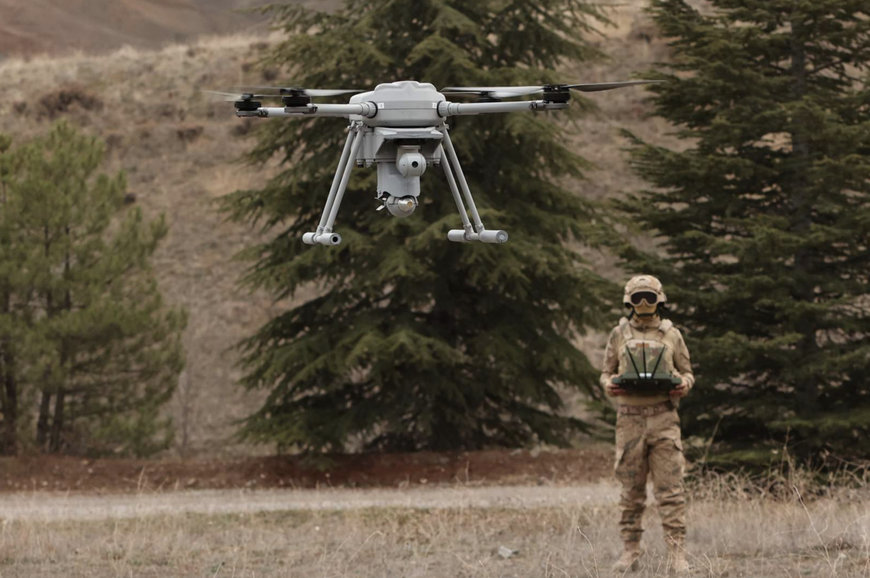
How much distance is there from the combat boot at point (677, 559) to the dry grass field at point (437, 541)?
0.39 feet

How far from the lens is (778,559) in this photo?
897cm

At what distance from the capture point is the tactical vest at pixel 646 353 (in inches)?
330

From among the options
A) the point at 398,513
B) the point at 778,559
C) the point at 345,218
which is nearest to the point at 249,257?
the point at 345,218

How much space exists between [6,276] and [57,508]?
6.68 m

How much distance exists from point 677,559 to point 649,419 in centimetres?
101

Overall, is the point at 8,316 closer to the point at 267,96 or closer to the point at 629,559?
the point at 629,559

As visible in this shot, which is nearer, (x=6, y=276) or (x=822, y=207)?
(x=822, y=207)

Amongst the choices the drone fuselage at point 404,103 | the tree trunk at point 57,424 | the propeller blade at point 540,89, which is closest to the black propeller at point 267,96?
the drone fuselage at point 404,103

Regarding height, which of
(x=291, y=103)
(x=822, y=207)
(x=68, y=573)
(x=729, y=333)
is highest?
(x=291, y=103)

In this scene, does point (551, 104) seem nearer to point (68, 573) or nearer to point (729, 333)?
point (68, 573)

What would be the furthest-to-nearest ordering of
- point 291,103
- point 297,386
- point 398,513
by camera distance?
point 297,386
point 398,513
point 291,103

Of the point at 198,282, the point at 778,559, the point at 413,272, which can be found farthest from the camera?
the point at 198,282

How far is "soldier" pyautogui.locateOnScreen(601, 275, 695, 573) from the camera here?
8.46m

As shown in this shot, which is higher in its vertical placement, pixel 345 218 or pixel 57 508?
pixel 345 218
